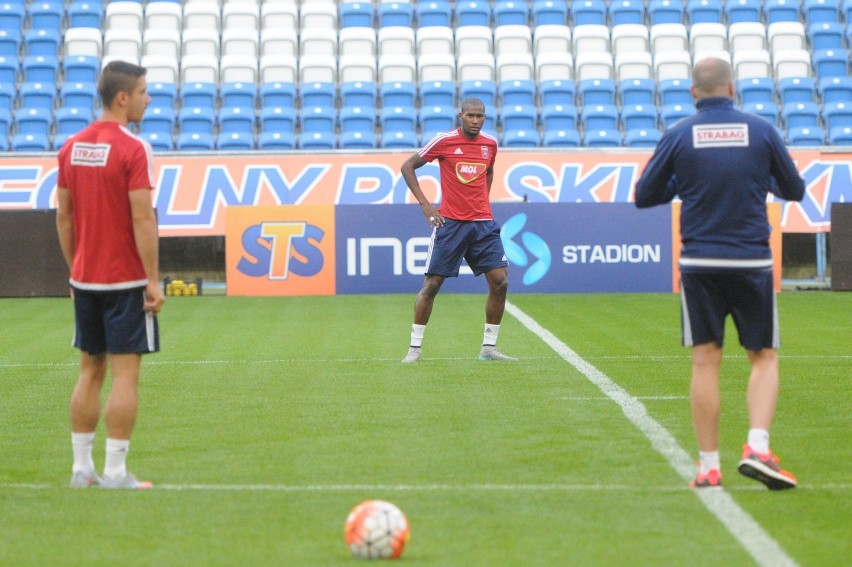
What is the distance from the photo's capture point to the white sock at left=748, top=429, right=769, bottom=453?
6.04 m

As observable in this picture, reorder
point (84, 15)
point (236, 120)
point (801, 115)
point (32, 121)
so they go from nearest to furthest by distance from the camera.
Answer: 1. point (32, 121)
2. point (236, 120)
3. point (801, 115)
4. point (84, 15)

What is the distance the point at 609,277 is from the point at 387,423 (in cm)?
1301

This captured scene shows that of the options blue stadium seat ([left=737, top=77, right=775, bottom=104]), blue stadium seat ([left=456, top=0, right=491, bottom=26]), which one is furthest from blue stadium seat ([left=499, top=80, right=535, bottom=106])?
blue stadium seat ([left=737, top=77, right=775, bottom=104])

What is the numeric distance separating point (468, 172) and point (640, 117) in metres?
14.5

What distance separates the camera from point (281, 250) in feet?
68.6

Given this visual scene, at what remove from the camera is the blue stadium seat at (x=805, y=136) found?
973 inches

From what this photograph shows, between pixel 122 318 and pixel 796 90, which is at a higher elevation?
pixel 796 90

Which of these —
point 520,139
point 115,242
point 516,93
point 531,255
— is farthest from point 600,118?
point 115,242

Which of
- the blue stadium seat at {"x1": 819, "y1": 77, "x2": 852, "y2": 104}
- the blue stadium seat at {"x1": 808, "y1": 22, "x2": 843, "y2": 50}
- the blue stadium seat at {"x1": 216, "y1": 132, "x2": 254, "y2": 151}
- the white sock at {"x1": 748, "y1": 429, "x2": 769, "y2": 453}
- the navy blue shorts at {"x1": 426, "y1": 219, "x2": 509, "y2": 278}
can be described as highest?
the blue stadium seat at {"x1": 808, "y1": 22, "x2": 843, "y2": 50}

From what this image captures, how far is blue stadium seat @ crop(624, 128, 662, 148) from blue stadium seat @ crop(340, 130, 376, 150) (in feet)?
14.8

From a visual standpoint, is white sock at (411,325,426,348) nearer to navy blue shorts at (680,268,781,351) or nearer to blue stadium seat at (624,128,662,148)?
navy blue shorts at (680,268,781,351)

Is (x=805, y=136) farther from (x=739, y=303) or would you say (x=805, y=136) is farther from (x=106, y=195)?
(x=106, y=195)

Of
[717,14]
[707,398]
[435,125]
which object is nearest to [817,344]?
[707,398]

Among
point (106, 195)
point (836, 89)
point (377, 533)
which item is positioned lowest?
point (377, 533)
